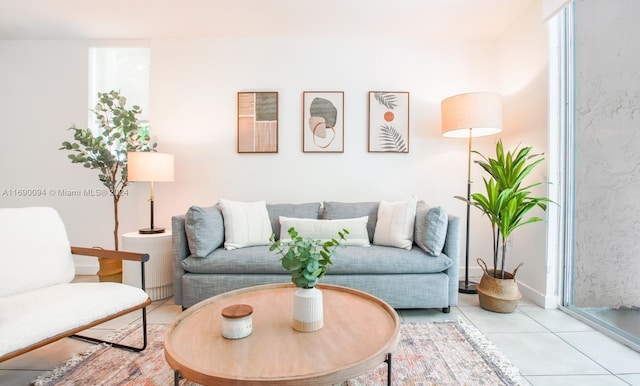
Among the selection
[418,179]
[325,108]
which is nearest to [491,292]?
[418,179]

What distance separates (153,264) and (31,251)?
0.87m

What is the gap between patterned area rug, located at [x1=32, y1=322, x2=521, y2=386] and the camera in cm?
138

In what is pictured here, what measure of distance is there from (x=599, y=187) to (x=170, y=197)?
12.0 ft

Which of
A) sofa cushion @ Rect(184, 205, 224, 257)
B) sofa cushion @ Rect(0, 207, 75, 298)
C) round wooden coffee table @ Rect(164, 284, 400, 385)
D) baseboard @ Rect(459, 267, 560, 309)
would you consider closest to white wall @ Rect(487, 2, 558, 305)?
baseboard @ Rect(459, 267, 560, 309)

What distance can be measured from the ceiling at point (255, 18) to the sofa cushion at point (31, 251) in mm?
1929

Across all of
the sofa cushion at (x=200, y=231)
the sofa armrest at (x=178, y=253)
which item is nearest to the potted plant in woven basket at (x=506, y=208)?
the sofa cushion at (x=200, y=231)

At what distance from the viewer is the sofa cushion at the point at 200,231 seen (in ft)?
6.94

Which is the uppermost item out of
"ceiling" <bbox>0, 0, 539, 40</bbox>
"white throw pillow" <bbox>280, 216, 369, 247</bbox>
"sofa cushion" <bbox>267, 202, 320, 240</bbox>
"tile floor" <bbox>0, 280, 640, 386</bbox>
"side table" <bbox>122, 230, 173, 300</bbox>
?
"ceiling" <bbox>0, 0, 539, 40</bbox>

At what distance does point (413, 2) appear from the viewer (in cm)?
244

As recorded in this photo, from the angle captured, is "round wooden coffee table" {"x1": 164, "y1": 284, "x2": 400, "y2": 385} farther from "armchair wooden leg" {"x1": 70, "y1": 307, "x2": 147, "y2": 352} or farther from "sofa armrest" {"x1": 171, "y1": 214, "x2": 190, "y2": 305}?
"sofa armrest" {"x1": 171, "y1": 214, "x2": 190, "y2": 305}

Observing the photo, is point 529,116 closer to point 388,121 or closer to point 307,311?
point 388,121

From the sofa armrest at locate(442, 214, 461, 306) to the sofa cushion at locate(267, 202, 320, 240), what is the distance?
1119 mm

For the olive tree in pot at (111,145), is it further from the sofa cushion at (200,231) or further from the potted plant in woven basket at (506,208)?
the potted plant in woven basket at (506,208)

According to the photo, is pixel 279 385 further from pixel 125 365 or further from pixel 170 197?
pixel 170 197
